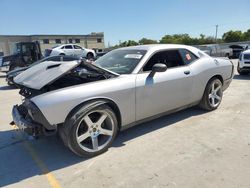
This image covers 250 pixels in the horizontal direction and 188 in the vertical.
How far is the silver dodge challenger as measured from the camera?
321 cm

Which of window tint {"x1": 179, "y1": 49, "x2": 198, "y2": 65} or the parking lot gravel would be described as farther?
window tint {"x1": 179, "y1": 49, "x2": 198, "y2": 65}

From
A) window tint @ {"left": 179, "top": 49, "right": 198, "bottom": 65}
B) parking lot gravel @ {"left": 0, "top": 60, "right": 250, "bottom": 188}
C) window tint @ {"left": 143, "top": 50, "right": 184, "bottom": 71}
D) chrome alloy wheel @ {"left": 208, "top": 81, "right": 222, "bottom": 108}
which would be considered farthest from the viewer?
chrome alloy wheel @ {"left": 208, "top": 81, "right": 222, "bottom": 108}

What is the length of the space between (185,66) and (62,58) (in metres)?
2.30

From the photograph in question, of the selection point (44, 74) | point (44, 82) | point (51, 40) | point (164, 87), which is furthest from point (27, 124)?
point (51, 40)

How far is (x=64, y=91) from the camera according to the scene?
3219 millimetres

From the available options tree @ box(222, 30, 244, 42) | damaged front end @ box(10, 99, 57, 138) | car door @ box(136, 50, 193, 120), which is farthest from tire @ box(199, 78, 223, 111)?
tree @ box(222, 30, 244, 42)

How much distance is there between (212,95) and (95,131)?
297cm

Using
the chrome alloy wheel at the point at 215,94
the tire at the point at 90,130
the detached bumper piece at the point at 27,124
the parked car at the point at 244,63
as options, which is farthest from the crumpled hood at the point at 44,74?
the parked car at the point at 244,63

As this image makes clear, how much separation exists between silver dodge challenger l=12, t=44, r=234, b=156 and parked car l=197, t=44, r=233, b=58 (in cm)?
1704

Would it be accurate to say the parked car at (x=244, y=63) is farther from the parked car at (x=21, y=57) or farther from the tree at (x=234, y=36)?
the tree at (x=234, y=36)

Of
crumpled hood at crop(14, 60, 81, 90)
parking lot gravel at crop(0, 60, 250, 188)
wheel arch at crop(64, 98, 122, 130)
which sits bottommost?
parking lot gravel at crop(0, 60, 250, 188)

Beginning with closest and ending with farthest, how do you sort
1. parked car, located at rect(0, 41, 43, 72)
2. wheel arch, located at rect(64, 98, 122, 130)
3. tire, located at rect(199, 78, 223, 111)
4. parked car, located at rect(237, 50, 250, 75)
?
wheel arch, located at rect(64, 98, 122, 130), tire, located at rect(199, 78, 223, 111), parked car, located at rect(237, 50, 250, 75), parked car, located at rect(0, 41, 43, 72)

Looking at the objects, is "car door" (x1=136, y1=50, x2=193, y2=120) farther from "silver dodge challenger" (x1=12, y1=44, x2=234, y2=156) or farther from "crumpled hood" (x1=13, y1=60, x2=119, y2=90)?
"crumpled hood" (x1=13, y1=60, x2=119, y2=90)

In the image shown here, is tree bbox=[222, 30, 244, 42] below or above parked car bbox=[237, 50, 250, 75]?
above
